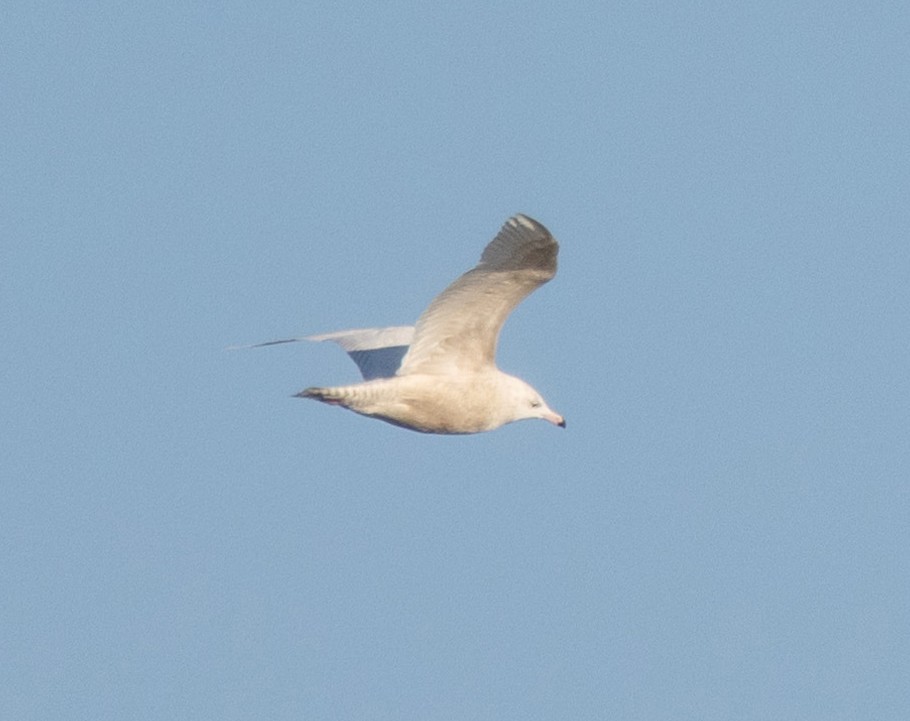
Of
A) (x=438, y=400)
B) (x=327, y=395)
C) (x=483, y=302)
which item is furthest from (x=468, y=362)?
(x=327, y=395)

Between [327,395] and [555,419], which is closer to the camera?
[327,395]

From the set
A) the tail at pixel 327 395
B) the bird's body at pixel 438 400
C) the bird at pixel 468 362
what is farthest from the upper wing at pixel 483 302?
the tail at pixel 327 395

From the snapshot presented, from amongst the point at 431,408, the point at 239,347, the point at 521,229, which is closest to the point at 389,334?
the point at 239,347

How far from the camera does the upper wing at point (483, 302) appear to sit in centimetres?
1961

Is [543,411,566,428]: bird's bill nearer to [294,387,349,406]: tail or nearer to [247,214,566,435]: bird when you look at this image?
[247,214,566,435]: bird

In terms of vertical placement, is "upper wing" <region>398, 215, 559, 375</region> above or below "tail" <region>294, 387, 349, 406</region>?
above

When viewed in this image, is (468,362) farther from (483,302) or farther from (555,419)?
(555,419)

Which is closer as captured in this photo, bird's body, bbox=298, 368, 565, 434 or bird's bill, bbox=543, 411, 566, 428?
bird's body, bbox=298, 368, 565, 434

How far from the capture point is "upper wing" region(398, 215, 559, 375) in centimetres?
1961

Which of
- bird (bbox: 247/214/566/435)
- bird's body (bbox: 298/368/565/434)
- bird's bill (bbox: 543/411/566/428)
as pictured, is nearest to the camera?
bird (bbox: 247/214/566/435)

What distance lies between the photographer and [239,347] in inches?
934

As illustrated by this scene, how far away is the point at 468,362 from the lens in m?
21.5

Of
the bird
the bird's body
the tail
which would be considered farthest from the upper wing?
the tail

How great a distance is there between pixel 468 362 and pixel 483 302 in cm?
114
